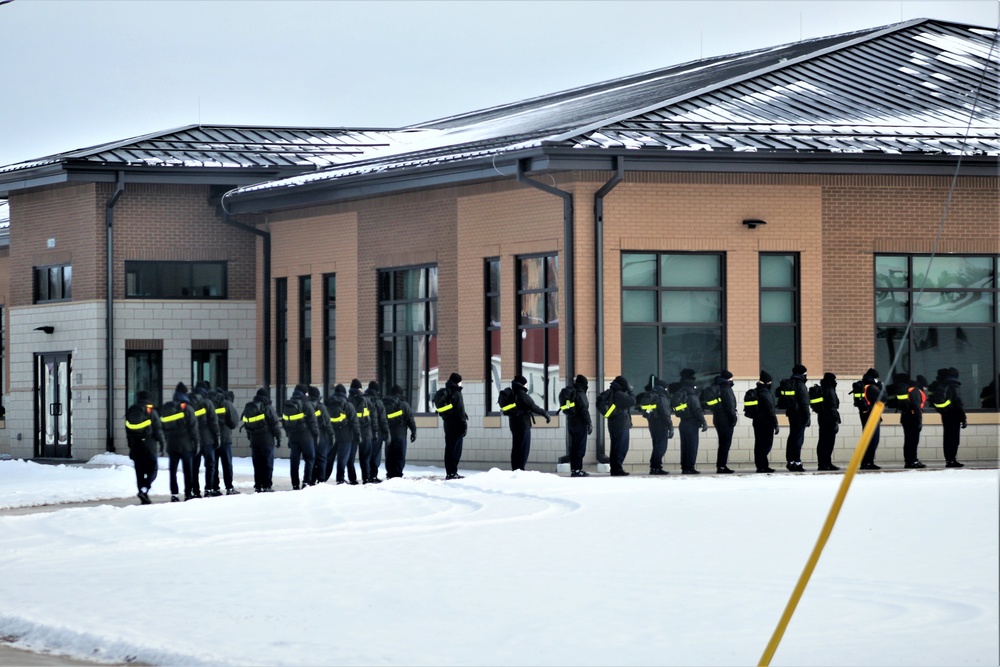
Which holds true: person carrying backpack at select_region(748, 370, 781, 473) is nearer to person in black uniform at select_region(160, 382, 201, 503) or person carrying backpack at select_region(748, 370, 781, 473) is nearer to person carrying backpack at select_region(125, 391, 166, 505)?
person in black uniform at select_region(160, 382, 201, 503)

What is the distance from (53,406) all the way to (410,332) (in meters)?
8.97

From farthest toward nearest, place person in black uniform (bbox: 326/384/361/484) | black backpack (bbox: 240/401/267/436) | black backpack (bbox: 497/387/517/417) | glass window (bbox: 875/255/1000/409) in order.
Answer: glass window (bbox: 875/255/1000/409) < black backpack (bbox: 497/387/517/417) < person in black uniform (bbox: 326/384/361/484) < black backpack (bbox: 240/401/267/436)

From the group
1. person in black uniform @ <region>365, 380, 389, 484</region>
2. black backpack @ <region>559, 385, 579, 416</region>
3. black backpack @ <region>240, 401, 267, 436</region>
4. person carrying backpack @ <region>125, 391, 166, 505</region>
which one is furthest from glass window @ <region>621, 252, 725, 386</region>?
person carrying backpack @ <region>125, 391, 166, 505</region>

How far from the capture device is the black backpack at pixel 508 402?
86.0ft

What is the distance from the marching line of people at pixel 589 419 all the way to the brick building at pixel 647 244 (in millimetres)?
1230

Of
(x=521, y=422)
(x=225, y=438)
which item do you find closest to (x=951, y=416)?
(x=521, y=422)

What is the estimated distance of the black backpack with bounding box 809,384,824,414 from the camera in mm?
26328

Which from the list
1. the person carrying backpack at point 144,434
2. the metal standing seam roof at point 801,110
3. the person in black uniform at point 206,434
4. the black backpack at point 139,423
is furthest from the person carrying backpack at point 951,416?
the black backpack at point 139,423

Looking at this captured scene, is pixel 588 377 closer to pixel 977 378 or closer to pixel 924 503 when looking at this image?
pixel 977 378

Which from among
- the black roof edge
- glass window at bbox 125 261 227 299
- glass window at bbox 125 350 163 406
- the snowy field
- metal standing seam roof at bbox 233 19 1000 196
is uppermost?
metal standing seam roof at bbox 233 19 1000 196

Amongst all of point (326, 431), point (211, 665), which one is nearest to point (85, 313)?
point (326, 431)

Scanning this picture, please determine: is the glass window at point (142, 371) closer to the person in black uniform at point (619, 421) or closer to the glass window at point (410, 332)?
the glass window at point (410, 332)

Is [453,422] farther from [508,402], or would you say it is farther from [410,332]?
[410,332]

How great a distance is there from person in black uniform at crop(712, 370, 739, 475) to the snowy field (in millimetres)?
4140
